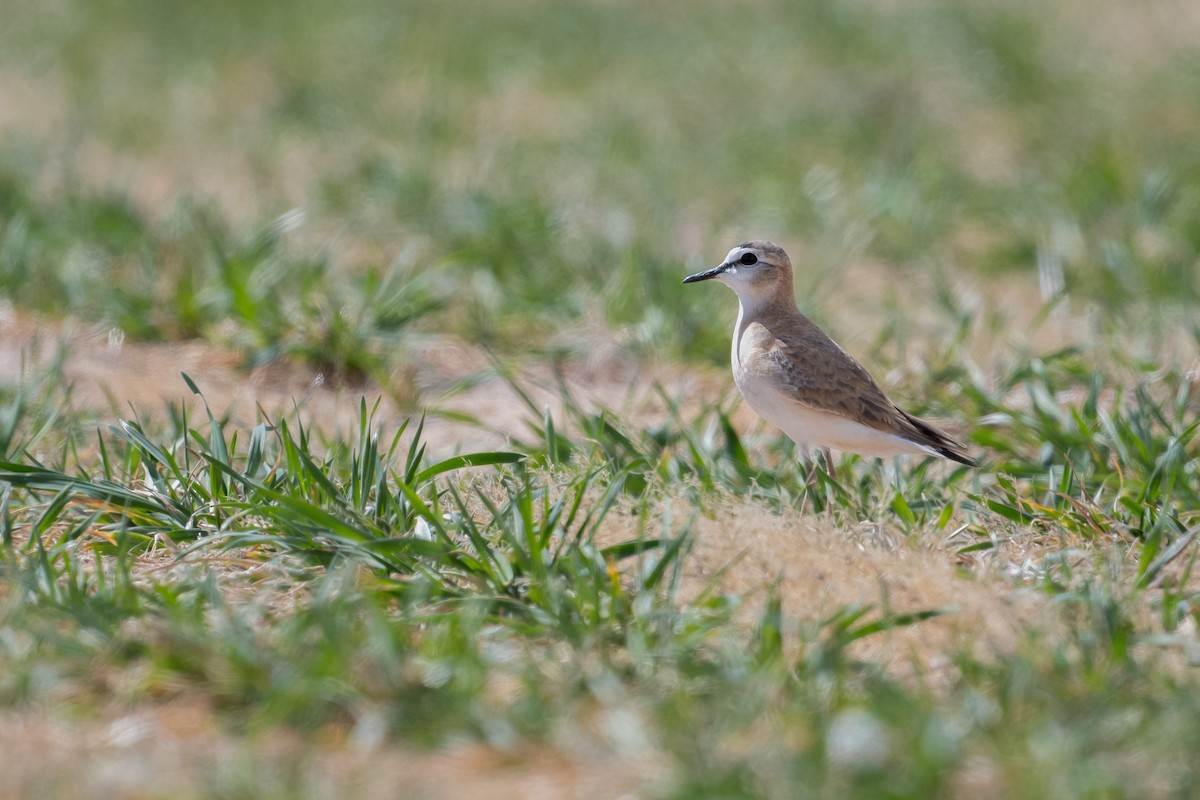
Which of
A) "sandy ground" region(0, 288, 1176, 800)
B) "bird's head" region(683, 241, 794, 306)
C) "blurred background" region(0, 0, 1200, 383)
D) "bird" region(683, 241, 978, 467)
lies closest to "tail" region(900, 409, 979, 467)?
"bird" region(683, 241, 978, 467)

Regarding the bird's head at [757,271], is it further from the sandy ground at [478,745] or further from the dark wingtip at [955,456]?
the dark wingtip at [955,456]

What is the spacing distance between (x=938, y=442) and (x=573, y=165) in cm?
466

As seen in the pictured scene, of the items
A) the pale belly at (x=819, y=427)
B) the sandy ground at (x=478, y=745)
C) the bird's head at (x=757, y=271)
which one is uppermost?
the bird's head at (x=757, y=271)

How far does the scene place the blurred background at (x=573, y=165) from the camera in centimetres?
655

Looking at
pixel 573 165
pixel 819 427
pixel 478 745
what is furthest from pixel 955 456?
pixel 573 165

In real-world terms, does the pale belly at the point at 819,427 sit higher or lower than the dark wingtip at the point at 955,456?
higher

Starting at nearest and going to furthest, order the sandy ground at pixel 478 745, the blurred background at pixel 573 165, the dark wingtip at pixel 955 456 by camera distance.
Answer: the sandy ground at pixel 478 745
the dark wingtip at pixel 955 456
the blurred background at pixel 573 165

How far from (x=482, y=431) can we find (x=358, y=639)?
7.47 ft

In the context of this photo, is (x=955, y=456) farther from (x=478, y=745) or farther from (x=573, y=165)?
(x=573, y=165)

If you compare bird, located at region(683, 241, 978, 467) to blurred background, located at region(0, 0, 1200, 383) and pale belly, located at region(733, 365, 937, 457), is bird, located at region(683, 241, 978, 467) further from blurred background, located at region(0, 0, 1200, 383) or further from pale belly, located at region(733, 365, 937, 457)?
blurred background, located at region(0, 0, 1200, 383)

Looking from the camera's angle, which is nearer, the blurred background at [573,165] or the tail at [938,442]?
the tail at [938,442]

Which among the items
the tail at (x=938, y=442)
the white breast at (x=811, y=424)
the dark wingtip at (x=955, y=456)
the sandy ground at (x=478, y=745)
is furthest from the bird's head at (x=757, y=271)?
the dark wingtip at (x=955, y=456)

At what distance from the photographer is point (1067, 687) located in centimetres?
324

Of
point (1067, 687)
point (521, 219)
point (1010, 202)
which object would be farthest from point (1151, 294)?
point (1067, 687)
